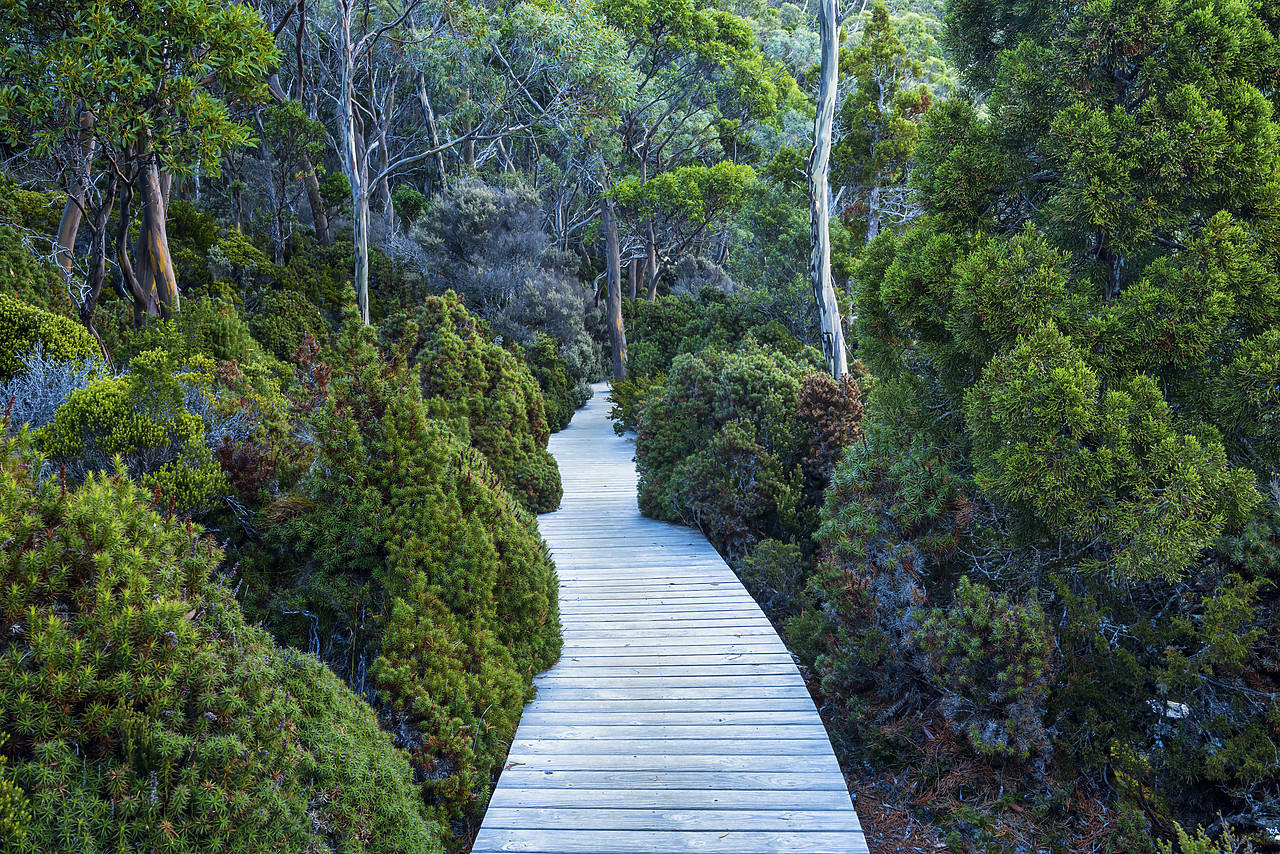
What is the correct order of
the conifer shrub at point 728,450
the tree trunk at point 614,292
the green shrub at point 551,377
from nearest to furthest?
the conifer shrub at point 728,450
the green shrub at point 551,377
the tree trunk at point 614,292

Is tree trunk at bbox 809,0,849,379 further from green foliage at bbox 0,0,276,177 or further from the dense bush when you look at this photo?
the dense bush

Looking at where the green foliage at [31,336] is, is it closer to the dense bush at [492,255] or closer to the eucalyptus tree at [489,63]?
the eucalyptus tree at [489,63]

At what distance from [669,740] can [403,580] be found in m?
1.52

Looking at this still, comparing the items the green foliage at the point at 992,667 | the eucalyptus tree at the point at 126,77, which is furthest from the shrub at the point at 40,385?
the green foliage at the point at 992,667

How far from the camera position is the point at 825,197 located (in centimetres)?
965

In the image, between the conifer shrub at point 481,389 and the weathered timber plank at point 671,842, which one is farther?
the conifer shrub at point 481,389

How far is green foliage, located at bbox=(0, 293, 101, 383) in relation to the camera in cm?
571

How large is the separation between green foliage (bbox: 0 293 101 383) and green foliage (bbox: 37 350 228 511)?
2.24 metres

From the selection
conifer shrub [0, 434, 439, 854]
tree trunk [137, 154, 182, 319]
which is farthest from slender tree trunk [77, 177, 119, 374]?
conifer shrub [0, 434, 439, 854]

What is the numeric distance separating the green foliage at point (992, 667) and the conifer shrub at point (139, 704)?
2318 mm

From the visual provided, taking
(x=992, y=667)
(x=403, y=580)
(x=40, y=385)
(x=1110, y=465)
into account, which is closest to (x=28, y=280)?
(x=40, y=385)

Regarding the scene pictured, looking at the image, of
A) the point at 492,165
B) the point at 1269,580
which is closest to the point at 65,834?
the point at 1269,580

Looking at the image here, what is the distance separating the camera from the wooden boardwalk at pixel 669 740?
2938mm

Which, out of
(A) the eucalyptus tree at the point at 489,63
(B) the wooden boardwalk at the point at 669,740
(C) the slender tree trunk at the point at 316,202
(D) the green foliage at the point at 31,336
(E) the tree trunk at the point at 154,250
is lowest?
(B) the wooden boardwalk at the point at 669,740
